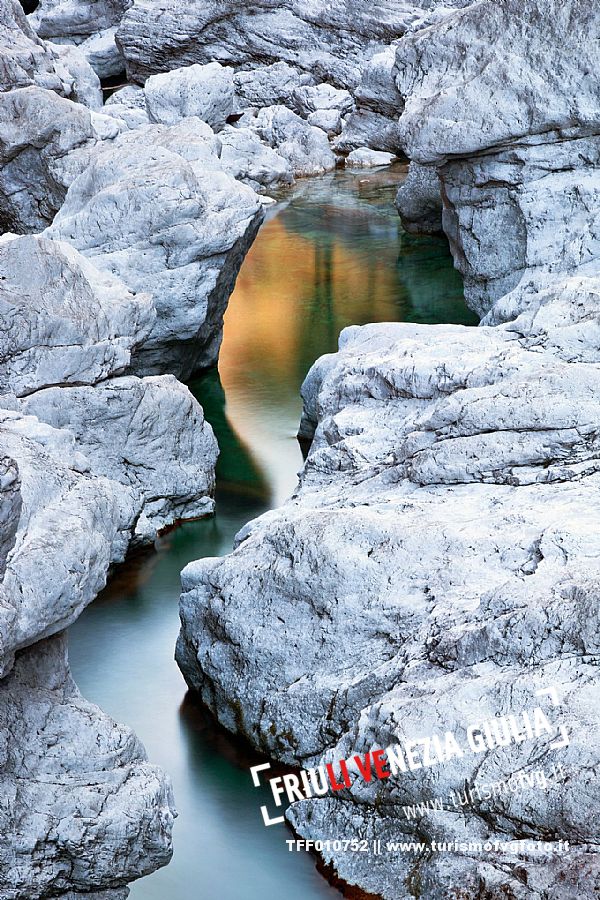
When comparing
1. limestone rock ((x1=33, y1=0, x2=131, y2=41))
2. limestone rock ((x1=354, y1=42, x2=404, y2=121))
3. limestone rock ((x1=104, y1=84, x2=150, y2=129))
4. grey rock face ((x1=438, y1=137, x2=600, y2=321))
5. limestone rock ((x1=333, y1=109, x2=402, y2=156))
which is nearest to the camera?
grey rock face ((x1=438, y1=137, x2=600, y2=321))

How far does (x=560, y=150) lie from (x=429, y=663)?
23.5 feet

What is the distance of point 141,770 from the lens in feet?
15.6

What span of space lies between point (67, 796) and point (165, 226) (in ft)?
23.3

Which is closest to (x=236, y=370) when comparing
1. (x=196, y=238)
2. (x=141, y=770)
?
(x=196, y=238)

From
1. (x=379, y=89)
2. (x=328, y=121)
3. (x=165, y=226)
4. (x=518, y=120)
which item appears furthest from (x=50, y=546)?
(x=328, y=121)

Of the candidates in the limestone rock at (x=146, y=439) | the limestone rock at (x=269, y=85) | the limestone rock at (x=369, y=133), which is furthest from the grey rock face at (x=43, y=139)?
the limestone rock at (x=269, y=85)

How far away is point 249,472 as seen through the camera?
10539mm

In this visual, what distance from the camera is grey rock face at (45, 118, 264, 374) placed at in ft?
34.9

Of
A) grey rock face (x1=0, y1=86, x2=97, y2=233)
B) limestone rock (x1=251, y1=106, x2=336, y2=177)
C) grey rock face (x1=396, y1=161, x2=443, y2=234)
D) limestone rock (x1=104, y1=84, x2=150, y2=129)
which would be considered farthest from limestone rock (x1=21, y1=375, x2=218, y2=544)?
limestone rock (x1=251, y1=106, x2=336, y2=177)

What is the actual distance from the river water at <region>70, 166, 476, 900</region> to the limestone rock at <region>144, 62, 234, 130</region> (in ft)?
7.16

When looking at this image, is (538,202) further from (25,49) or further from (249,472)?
(25,49)

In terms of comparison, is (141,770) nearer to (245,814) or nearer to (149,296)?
(245,814)

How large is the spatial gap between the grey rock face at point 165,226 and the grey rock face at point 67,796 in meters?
6.46

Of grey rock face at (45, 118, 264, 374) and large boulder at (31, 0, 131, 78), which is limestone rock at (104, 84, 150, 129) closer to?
large boulder at (31, 0, 131, 78)
